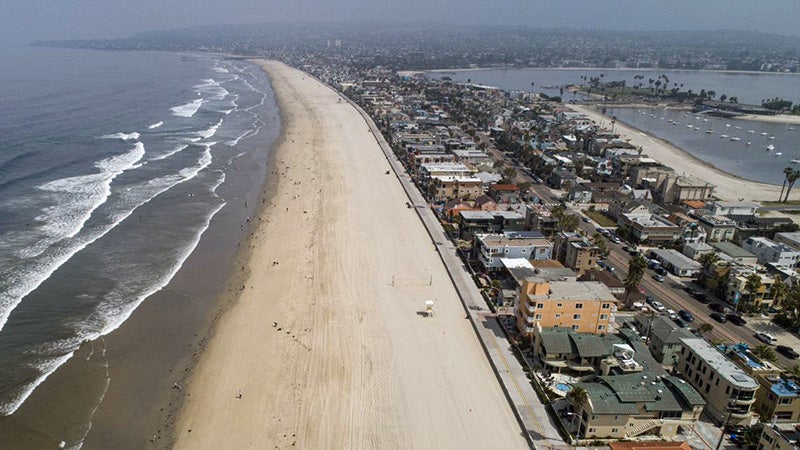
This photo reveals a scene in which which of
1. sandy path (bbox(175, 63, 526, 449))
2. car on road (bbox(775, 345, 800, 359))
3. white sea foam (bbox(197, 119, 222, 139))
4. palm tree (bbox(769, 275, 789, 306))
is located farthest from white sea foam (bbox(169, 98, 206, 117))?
car on road (bbox(775, 345, 800, 359))

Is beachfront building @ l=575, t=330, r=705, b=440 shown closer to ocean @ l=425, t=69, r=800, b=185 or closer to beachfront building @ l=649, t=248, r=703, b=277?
beachfront building @ l=649, t=248, r=703, b=277

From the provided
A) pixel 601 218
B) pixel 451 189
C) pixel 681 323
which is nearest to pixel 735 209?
pixel 601 218

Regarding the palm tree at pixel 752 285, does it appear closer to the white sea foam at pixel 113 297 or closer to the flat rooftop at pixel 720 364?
the flat rooftop at pixel 720 364

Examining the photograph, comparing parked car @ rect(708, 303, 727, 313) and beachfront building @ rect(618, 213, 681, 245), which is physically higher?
beachfront building @ rect(618, 213, 681, 245)

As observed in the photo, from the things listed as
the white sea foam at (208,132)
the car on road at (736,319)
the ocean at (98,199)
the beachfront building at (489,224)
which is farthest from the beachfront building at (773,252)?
the white sea foam at (208,132)

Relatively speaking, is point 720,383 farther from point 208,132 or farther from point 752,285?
point 208,132

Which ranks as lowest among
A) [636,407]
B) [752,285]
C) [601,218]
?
[601,218]
